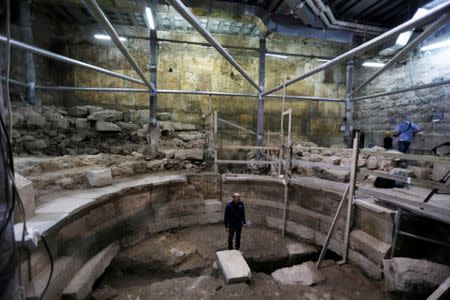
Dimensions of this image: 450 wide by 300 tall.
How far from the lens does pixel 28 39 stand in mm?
6000

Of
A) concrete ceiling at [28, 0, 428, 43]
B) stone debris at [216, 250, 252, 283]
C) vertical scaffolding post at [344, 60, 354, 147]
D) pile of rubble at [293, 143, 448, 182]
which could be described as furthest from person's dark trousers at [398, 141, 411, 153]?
stone debris at [216, 250, 252, 283]

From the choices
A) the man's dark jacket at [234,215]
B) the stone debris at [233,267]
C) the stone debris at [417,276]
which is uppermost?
the man's dark jacket at [234,215]

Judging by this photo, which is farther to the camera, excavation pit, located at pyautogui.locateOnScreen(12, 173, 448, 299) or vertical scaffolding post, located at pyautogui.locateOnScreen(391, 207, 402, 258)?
vertical scaffolding post, located at pyautogui.locateOnScreen(391, 207, 402, 258)

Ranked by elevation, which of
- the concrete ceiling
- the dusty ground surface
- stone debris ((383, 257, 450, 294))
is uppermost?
the concrete ceiling

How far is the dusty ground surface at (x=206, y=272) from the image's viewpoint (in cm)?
298

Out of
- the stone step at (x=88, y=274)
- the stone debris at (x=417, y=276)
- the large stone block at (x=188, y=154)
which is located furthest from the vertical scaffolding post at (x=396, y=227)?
the large stone block at (x=188, y=154)

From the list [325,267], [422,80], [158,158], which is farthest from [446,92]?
[158,158]

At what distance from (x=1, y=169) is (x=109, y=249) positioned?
3025 mm

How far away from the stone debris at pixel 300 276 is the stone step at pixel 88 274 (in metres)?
2.73

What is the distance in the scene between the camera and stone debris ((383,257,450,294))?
2826mm

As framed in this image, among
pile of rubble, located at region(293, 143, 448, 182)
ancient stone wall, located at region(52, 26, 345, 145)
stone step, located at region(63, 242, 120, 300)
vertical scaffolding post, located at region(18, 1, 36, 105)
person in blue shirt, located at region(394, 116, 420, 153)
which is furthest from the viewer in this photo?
ancient stone wall, located at region(52, 26, 345, 145)

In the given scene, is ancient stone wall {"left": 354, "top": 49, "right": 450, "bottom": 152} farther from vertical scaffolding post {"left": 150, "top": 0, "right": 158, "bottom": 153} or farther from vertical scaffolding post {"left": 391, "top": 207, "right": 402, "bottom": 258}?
vertical scaffolding post {"left": 150, "top": 0, "right": 158, "bottom": 153}

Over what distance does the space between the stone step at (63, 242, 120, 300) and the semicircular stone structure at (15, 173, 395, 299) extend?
0.08 meters

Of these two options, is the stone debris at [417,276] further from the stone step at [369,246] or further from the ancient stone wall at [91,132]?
the ancient stone wall at [91,132]
